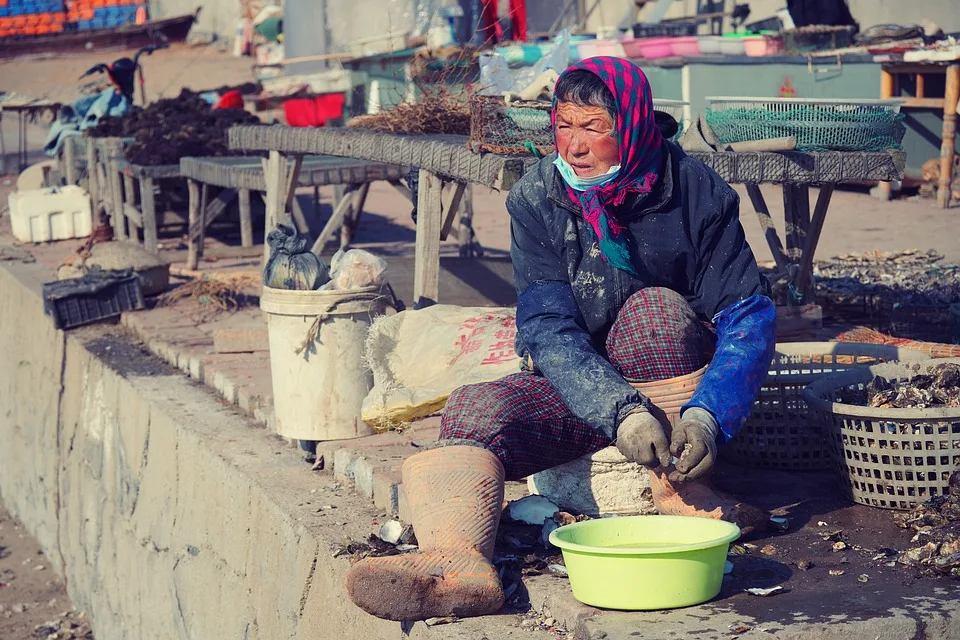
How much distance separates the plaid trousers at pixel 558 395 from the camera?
2852 millimetres

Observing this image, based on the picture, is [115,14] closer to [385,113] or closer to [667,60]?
[667,60]

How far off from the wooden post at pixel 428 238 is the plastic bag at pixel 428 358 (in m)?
0.56

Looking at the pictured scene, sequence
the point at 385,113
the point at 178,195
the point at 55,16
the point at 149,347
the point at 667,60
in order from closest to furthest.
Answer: the point at 385,113 → the point at 149,347 → the point at 178,195 → the point at 667,60 → the point at 55,16

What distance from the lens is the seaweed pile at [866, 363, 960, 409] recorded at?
10.0ft

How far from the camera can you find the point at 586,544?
255 cm

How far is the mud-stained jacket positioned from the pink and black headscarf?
43 millimetres

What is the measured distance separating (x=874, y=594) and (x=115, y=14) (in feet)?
129

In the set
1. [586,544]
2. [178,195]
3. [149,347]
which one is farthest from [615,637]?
[178,195]

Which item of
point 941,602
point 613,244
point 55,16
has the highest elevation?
point 55,16

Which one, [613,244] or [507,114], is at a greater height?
[507,114]

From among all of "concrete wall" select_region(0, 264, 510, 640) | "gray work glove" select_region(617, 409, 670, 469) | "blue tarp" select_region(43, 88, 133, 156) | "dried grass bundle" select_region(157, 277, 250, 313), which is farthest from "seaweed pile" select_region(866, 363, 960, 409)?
"blue tarp" select_region(43, 88, 133, 156)

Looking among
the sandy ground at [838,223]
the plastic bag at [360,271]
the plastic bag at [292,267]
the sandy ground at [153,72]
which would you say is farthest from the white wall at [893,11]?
the sandy ground at [153,72]

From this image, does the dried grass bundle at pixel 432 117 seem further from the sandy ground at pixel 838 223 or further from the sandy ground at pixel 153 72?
the sandy ground at pixel 153 72

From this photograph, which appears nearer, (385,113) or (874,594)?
(874,594)
